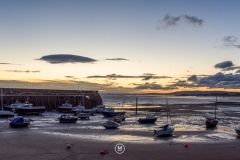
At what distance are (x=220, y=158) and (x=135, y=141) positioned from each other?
1030cm

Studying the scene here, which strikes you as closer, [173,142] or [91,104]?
[173,142]

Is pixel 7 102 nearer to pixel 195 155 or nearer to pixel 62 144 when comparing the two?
pixel 62 144

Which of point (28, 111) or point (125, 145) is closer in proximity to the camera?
point (125, 145)

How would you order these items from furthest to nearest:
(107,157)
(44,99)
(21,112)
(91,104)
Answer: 1. (91,104)
2. (44,99)
3. (21,112)
4. (107,157)

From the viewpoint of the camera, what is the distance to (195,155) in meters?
26.3

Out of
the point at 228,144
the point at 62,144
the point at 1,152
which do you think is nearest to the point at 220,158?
the point at 228,144

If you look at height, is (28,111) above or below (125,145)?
above

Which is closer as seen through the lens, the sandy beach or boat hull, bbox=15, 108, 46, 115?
the sandy beach

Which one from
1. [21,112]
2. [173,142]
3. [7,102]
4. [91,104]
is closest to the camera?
[173,142]

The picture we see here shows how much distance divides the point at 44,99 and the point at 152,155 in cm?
7271

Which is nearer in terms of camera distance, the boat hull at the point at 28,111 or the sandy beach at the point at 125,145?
the sandy beach at the point at 125,145

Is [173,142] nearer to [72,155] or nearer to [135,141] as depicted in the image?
[135,141]

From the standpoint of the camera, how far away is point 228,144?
106 ft

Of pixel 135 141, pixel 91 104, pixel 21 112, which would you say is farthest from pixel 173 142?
pixel 91 104
